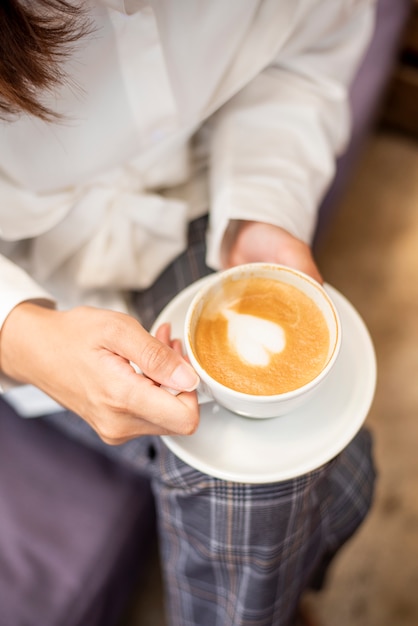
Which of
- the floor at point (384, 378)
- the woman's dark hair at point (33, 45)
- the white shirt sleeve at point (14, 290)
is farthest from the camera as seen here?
the floor at point (384, 378)

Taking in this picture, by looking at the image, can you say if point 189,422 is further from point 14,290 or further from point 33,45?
point 33,45

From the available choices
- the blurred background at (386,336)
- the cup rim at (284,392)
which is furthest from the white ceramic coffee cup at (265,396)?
the blurred background at (386,336)

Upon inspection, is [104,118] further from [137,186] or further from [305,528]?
[305,528]

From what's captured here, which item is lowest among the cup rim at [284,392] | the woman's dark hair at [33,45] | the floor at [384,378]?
the floor at [384,378]

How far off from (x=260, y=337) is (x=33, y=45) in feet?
1.24

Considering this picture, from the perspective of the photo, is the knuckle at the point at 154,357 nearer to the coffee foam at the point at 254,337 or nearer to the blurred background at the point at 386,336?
the coffee foam at the point at 254,337

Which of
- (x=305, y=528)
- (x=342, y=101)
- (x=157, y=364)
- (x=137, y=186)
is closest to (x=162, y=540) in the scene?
(x=305, y=528)

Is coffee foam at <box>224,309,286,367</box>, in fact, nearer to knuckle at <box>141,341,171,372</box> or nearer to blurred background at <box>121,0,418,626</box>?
knuckle at <box>141,341,171,372</box>

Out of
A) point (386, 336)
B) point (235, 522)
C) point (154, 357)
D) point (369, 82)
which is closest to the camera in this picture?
point (154, 357)

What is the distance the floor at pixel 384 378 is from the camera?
116 centimetres

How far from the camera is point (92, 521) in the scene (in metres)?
0.86

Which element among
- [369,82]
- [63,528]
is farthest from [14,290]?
[369,82]

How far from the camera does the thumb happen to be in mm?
573

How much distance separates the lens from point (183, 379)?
1.89 ft
